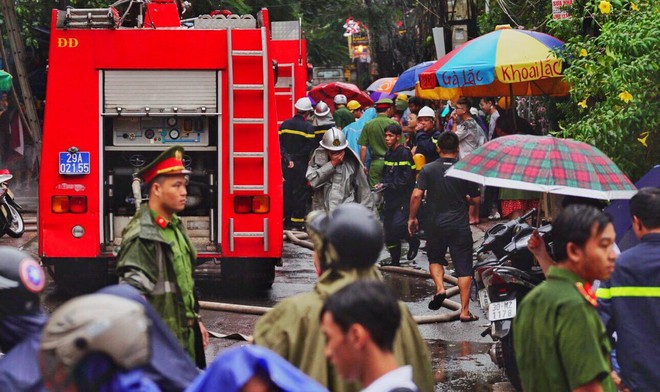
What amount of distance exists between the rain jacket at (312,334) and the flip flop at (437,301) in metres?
6.97

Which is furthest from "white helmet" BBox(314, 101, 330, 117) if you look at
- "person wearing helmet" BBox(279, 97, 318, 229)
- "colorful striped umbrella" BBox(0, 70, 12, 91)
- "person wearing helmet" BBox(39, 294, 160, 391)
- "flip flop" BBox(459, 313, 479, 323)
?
"person wearing helmet" BBox(39, 294, 160, 391)

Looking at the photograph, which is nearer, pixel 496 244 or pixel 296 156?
pixel 496 244

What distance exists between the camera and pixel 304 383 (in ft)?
10.3

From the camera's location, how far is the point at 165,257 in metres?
6.34

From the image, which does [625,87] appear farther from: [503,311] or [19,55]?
[19,55]

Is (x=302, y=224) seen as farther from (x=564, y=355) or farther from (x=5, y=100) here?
(x=564, y=355)

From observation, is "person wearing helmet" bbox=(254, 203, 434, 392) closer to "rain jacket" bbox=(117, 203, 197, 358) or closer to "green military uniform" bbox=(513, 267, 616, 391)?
"green military uniform" bbox=(513, 267, 616, 391)

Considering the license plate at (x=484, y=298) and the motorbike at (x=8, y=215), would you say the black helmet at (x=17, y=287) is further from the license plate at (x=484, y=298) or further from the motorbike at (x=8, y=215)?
the motorbike at (x=8, y=215)

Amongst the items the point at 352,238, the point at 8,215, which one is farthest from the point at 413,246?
the point at 352,238

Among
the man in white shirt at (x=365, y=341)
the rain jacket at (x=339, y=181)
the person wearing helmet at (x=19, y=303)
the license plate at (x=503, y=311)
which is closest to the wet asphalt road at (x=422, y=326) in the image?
the license plate at (x=503, y=311)

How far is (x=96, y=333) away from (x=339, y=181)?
1037 cm

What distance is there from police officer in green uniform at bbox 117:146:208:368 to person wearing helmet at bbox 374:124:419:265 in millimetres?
8915

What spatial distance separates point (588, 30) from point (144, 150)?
4.70 meters

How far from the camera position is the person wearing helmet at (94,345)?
3.10 metres
